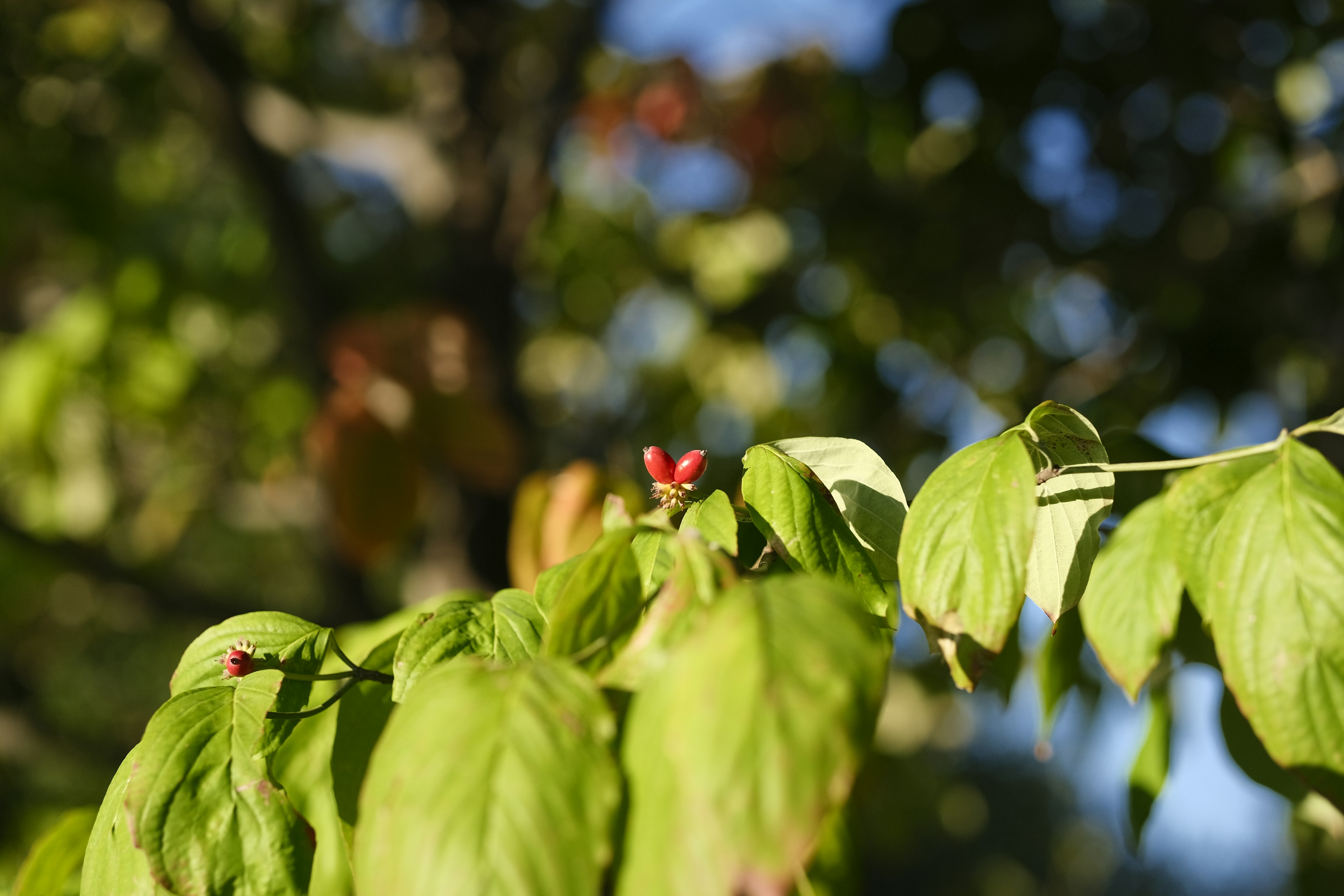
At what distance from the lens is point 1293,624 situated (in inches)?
16.6

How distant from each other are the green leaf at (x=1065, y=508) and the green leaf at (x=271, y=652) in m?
0.43

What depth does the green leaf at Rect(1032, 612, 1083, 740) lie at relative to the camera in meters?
0.76

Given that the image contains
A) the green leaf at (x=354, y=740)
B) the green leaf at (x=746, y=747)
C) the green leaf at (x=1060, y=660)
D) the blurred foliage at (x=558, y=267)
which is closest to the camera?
the green leaf at (x=746, y=747)

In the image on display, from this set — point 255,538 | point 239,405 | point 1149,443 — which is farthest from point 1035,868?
point 1149,443

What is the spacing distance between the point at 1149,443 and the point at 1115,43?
146cm

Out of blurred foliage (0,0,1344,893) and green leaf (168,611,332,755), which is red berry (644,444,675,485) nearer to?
green leaf (168,611,332,755)

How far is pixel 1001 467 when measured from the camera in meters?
0.49

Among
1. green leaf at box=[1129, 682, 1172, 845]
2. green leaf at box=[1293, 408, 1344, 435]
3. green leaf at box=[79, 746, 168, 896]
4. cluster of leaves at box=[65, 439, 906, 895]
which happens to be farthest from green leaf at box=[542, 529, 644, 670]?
green leaf at box=[1129, 682, 1172, 845]

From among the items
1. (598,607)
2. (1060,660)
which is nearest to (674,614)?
(598,607)

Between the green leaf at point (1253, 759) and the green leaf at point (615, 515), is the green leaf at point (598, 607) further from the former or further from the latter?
the green leaf at point (1253, 759)

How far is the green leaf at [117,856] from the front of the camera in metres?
0.46

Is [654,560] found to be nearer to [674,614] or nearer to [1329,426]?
Result: [674,614]

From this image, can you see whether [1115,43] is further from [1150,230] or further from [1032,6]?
[1150,230]

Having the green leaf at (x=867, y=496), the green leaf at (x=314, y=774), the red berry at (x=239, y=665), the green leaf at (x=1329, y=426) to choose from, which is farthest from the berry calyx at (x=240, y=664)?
the green leaf at (x=1329, y=426)
